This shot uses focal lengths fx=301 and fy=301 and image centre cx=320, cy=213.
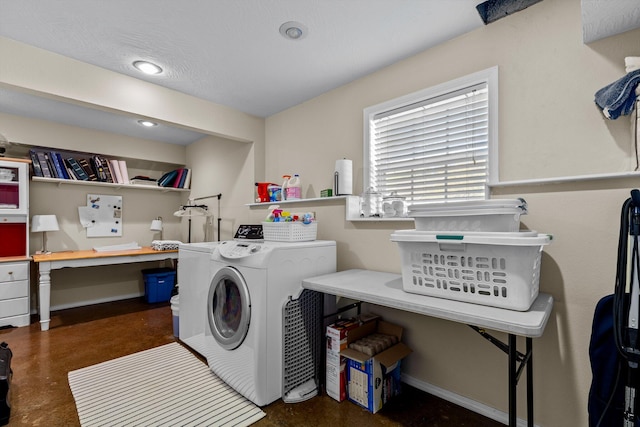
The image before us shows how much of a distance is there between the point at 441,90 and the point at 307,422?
2.19 m

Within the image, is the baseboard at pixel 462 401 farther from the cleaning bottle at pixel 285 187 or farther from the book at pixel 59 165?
the book at pixel 59 165

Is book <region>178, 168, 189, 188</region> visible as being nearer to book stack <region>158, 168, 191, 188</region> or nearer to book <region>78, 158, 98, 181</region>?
book stack <region>158, 168, 191, 188</region>

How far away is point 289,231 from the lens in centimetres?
218

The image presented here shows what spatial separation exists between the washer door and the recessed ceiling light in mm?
1630

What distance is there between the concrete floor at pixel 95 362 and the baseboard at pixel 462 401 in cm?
3

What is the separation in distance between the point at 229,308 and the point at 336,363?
0.81m

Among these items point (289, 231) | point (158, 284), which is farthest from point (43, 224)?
point (289, 231)

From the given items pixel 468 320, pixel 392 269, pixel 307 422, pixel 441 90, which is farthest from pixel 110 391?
pixel 441 90

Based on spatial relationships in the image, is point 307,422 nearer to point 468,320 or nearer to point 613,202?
point 468,320

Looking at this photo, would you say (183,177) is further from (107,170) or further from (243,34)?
(243,34)

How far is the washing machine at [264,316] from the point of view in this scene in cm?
182

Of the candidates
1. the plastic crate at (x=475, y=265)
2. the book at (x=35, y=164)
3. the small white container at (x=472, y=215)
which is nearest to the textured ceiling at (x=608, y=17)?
the small white container at (x=472, y=215)

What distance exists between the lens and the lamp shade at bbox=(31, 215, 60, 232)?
3.40 m

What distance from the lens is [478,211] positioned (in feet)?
4.57
